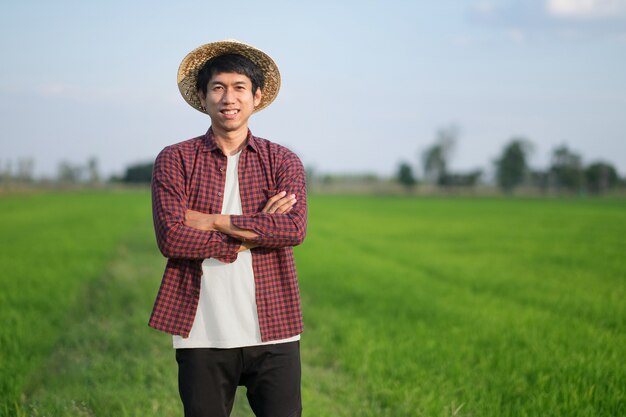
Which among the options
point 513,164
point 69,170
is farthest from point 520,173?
point 69,170

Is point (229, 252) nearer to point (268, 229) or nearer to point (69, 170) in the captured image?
point (268, 229)

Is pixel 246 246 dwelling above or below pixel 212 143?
below

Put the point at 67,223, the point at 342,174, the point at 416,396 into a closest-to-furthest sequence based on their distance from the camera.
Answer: the point at 416,396 → the point at 67,223 → the point at 342,174

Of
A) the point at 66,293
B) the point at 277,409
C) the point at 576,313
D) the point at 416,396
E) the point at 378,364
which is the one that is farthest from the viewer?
the point at 66,293

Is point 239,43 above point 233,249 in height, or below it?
above

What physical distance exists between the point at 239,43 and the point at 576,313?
6440 mm

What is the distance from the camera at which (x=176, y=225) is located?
2.49m

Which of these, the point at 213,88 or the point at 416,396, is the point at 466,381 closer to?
the point at 416,396

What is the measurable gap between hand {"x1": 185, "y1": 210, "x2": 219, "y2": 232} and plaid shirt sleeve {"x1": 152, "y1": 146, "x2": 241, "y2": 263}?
0.02 meters

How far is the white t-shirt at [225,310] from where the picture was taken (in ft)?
7.91

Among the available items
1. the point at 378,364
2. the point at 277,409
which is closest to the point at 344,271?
the point at 378,364

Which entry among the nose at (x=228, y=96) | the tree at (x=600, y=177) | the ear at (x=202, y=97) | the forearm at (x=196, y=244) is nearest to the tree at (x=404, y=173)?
the tree at (x=600, y=177)

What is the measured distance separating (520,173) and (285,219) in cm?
9870

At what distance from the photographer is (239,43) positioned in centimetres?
259
